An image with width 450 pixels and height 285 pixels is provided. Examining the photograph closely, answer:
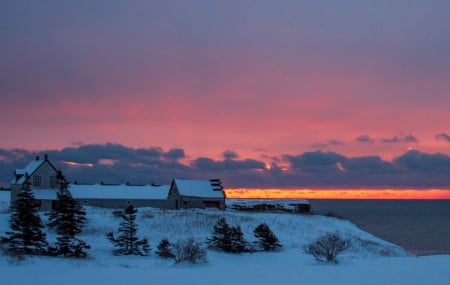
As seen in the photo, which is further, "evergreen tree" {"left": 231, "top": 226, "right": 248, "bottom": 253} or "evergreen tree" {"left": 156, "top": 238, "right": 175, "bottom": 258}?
"evergreen tree" {"left": 231, "top": 226, "right": 248, "bottom": 253}

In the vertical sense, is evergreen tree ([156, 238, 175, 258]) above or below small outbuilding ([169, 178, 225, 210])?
below

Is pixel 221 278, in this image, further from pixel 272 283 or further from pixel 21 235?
pixel 21 235

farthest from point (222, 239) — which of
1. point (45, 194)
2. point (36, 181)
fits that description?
point (36, 181)

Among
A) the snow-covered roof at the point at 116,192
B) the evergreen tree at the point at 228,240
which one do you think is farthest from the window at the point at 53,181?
the evergreen tree at the point at 228,240

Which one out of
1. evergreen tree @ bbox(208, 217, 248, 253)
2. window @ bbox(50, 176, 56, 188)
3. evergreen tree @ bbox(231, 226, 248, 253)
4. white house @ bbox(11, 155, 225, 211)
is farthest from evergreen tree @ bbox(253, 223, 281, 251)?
white house @ bbox(11, 155, 225, 211)

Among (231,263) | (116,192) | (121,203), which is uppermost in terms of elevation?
(116,192)

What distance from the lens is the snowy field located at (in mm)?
20141

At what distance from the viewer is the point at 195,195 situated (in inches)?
2844

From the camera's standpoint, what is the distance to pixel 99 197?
232 feet

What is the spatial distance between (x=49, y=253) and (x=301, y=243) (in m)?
21.1

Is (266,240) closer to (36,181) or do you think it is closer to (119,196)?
(36,181)

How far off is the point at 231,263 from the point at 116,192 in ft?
128

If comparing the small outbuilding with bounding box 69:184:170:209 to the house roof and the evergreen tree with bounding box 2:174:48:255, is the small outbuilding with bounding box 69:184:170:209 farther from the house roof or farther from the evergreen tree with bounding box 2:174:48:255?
the evergreen tree with bounding box 2:174:48:255

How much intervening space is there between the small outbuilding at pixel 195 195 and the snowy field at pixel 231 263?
55.0 ft
